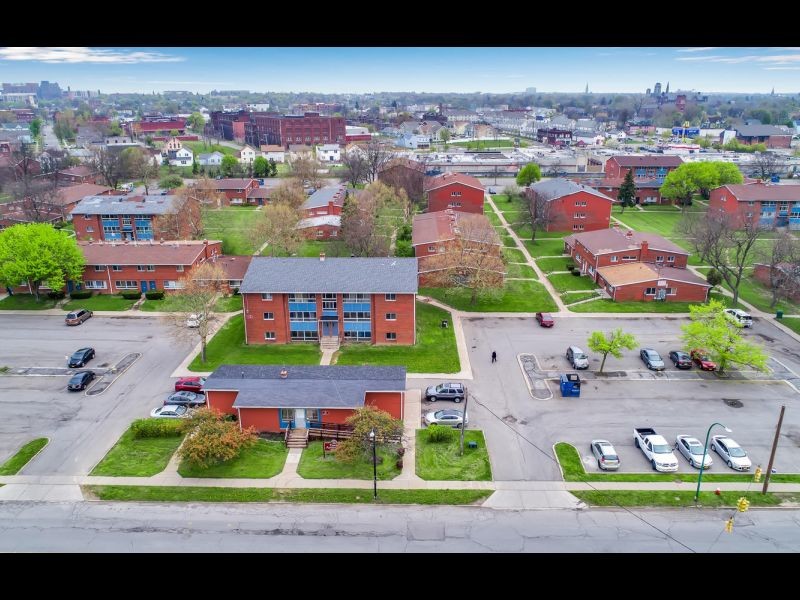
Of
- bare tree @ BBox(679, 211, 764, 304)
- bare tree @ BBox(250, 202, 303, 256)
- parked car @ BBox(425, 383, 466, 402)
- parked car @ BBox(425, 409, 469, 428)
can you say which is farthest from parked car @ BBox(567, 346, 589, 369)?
bare tree @ BBox(250, 202, 303, 256)

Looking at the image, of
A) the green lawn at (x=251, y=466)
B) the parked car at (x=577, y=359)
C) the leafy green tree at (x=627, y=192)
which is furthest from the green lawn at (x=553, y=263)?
the green lawn at (x=251, y=466)

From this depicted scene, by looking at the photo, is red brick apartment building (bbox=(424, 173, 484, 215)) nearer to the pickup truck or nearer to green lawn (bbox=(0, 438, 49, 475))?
the pickup truck

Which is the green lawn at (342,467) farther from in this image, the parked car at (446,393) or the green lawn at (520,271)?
the green lawn at (520,271)

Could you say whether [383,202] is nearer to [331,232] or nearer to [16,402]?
[331,232]

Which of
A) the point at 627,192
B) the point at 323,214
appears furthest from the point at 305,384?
the point at 627,192

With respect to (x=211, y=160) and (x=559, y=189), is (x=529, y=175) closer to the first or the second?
(x=559, y=189)
